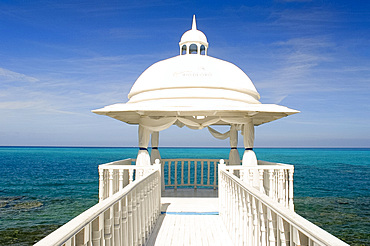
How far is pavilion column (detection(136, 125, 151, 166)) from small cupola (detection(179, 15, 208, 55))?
3.30 meters

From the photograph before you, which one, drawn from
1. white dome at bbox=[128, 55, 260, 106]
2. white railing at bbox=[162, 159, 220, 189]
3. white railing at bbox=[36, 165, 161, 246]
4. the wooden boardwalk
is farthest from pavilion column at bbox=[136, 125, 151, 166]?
white railing at bbox=[36, 165, 161, 246]

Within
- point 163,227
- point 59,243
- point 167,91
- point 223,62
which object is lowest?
point 163,227

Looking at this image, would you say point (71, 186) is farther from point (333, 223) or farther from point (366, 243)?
point (366, 243)

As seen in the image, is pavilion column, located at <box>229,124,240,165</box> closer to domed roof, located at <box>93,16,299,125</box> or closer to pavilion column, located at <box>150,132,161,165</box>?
domed roof, located at <box>93,16,299,125</box>

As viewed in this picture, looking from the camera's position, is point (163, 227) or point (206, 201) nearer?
point (163, 227)

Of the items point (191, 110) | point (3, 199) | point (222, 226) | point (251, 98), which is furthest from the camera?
point (3, 199)

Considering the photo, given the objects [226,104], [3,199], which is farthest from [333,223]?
[3,199]

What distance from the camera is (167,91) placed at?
8.94 meters

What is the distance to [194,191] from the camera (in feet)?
35.5

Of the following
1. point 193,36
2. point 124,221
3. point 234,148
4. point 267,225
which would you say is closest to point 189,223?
point 124,221

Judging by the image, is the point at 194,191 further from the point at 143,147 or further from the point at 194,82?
the point at 194,82

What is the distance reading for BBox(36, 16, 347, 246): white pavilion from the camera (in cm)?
315

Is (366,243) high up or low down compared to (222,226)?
down

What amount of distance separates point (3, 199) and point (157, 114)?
62.1 feet
